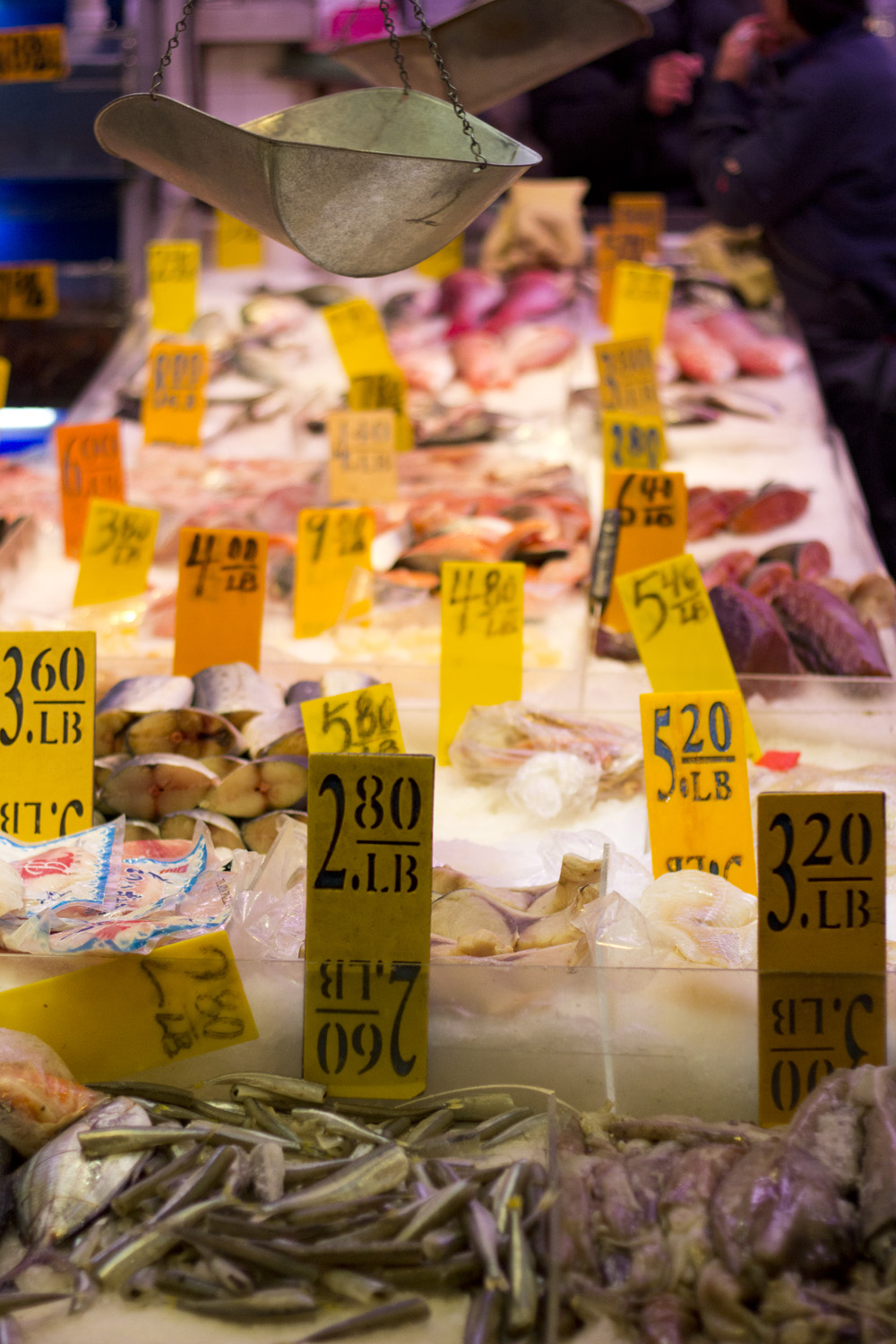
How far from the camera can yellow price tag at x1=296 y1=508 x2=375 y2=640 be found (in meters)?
3.00

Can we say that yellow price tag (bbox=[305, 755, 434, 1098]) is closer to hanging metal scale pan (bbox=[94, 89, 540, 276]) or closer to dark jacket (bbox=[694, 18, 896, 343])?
hanging metal scale pan (bbox=[94, 89, 540, 276])

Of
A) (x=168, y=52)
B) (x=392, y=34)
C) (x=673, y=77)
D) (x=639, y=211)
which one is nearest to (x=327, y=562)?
(x=392, y=34)

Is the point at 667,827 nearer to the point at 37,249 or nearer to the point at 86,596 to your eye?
the point at 86,596

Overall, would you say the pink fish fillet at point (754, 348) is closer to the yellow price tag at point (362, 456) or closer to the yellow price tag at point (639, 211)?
the yellow price tag at point (639, 211)

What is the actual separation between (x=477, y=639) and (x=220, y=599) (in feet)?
1.73

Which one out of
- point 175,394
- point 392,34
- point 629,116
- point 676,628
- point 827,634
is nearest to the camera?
point 392,34

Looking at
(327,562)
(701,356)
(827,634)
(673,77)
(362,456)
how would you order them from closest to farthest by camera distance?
(827,634) < (327,562) < (362,456) < (701,356) < (673,77)

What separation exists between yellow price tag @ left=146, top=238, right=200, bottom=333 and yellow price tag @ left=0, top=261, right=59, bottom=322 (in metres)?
0.35

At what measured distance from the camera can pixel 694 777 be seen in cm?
200

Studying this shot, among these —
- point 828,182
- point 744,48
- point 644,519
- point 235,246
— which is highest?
point 744,48

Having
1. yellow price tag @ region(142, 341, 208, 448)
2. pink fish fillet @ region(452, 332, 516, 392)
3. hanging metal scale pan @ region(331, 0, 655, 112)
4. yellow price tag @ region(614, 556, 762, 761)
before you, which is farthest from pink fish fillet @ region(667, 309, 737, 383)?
yellow price tag @ region(614, 556, 762, 761)

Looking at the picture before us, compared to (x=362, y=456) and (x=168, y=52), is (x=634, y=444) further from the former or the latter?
(x=168, y=52)

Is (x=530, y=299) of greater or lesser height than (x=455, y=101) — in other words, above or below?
below

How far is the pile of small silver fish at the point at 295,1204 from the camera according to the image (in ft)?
4.37
